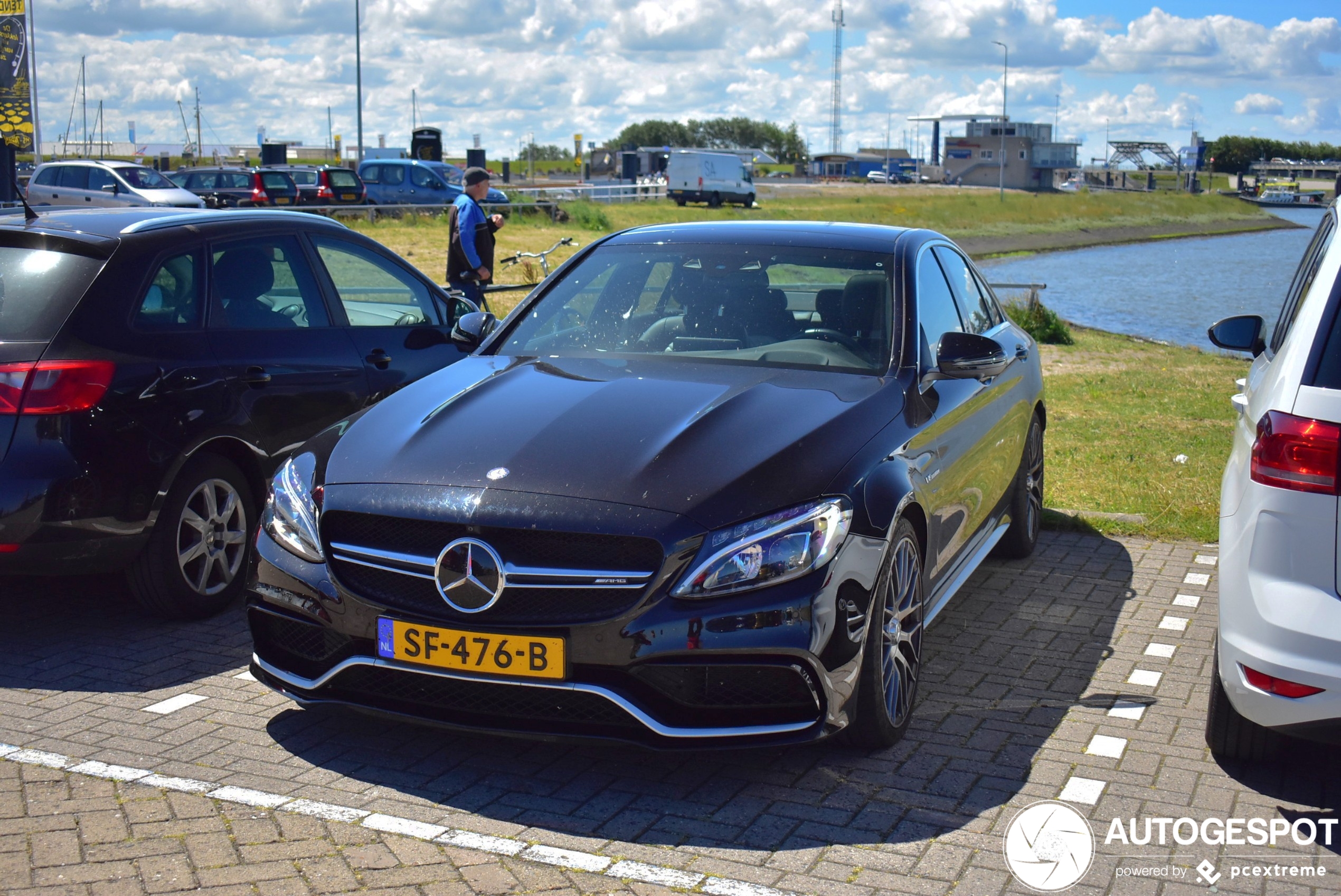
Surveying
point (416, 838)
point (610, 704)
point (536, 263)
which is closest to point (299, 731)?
point (416, 838)

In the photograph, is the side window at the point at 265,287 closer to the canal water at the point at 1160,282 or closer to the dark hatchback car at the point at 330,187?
the canal water at the point at 1160,282

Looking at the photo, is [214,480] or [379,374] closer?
[214,480]

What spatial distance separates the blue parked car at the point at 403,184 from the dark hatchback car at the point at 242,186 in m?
2.69

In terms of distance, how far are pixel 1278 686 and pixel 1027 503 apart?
3129 mm

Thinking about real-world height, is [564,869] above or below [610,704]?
below

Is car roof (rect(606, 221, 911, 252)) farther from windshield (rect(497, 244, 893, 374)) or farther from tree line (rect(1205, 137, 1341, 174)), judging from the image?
tree line (rect(1205, 137, 1341, 174))

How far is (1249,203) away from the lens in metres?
106

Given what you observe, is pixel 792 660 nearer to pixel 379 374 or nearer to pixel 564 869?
pixel 564 869

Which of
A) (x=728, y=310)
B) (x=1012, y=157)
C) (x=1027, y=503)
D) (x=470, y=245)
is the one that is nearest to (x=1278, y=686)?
(x=728, y=310)

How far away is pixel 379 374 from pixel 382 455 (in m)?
2.41

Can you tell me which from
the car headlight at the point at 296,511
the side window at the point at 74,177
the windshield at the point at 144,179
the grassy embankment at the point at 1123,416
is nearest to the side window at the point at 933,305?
the car headlight at the point at 296,511

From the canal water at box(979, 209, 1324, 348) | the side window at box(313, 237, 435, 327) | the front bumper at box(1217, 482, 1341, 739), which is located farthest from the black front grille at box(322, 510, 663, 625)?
the canal water at box(979, 209, 1324, 348)

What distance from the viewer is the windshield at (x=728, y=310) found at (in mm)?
4969

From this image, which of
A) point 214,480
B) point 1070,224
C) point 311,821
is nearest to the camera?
point 311,821
